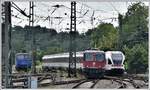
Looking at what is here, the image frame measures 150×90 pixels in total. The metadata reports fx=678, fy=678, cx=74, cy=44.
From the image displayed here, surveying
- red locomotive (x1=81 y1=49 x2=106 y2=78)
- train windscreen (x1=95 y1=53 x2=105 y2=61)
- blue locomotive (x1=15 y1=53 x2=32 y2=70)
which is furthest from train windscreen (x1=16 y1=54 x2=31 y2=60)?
train windscreen (x1=95 y1=53 x2=105 y2=61)

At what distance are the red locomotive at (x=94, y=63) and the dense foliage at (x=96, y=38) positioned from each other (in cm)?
12

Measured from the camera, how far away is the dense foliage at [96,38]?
6660 mm

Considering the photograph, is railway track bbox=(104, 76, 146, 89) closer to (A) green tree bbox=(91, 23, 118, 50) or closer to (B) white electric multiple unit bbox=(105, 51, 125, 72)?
(B) white electric multiple unit bbox=(105, 51, 125, 72)

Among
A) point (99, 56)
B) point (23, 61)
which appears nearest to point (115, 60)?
point (99, 56)

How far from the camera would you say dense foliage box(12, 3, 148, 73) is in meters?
6.66

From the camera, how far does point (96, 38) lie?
21.9ft

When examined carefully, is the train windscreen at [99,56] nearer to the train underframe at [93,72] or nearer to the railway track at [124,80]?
the train underframe at [93,72]

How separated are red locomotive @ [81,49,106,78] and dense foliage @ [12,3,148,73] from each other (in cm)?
12

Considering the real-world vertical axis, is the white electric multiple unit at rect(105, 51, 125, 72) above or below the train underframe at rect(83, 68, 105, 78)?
above

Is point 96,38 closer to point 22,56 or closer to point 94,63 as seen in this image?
point 94,63

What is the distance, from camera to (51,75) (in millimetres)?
6801

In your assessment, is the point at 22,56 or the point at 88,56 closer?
the point at 22,56

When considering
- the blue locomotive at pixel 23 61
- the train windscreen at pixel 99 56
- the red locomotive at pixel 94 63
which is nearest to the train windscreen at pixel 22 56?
the blue locomotive at pixel 23 61

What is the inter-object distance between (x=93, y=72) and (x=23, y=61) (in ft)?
2.33
